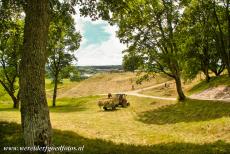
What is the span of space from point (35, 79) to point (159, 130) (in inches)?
767

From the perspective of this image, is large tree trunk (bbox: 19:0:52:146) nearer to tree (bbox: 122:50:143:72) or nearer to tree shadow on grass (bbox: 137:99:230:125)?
tree shadow on grass (bbox: 137:99:230:125)

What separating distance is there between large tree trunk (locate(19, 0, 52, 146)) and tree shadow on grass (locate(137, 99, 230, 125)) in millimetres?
21401

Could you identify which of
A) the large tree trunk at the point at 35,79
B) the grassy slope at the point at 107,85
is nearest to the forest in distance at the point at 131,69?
the large tree trunk at the point at 35,79

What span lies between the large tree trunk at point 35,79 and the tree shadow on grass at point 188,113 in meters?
21.4

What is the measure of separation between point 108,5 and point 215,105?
19.6 metres

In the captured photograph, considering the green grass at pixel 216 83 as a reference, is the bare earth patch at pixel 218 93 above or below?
below

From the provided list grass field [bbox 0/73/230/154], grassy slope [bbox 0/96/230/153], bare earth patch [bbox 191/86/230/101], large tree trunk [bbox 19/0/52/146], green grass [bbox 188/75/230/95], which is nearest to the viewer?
large tree trunk [bbox 19/0/52/146]

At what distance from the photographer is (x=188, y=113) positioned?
36688 mm

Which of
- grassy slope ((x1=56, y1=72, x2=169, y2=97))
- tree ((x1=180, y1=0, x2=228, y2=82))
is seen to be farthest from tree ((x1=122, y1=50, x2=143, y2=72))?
grassy slope ((x1=56, y1=72, x2=169, y2=97))

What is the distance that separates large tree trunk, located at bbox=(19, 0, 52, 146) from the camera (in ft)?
37.9

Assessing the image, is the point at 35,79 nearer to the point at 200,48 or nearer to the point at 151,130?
the point at 151,130

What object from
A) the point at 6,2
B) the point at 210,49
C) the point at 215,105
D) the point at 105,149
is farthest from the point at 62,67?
the point at 105,149

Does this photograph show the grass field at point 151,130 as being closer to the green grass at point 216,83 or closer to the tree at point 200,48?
the green grass at point 216,83

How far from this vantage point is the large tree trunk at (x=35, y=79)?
11.5m
